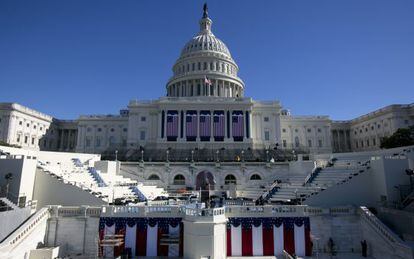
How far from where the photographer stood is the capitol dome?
9175cm

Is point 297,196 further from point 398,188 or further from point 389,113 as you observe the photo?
point 389,113

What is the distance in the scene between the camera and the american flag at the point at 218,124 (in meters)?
74.7

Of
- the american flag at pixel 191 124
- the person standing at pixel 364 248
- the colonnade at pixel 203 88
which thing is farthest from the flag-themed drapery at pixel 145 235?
the colonnade at pixel 203 88

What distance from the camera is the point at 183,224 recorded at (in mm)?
22609

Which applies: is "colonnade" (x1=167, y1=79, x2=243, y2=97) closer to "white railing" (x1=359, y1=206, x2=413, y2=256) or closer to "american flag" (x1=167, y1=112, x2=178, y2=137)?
"american flag" (x1=167, y1=112, x2=178, y2=137)

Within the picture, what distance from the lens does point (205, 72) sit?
3607 inches

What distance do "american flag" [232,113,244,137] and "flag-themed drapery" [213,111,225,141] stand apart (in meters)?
3.06

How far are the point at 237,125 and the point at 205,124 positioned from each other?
886 cm

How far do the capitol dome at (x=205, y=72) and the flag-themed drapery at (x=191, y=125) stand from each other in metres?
16.0

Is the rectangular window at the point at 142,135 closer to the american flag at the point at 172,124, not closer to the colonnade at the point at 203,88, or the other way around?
the american flag at the point at 172,124

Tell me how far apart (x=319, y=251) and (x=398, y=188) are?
1114 cm

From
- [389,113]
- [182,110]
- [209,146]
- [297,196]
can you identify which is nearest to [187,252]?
[297,196]

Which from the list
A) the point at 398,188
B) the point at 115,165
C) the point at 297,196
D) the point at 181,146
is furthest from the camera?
the point at 181,146

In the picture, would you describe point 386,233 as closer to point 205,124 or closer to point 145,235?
point 145,235
